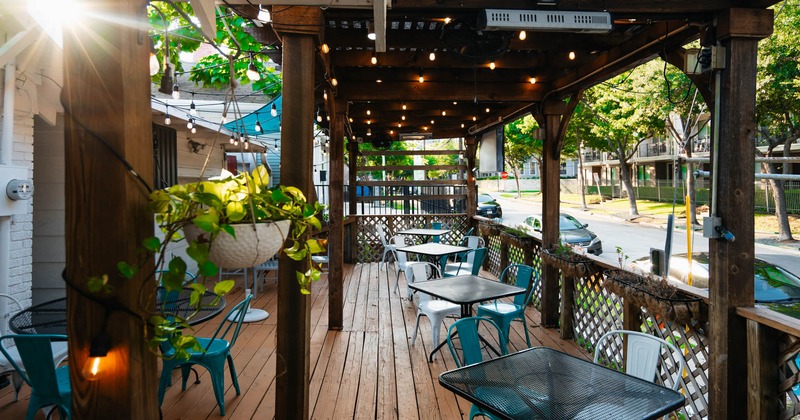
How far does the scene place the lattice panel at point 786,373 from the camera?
2.44 metres

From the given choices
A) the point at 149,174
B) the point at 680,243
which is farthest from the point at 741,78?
the point at 680,243

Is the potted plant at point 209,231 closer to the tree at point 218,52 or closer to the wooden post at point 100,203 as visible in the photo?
the wooden post at point 100,203

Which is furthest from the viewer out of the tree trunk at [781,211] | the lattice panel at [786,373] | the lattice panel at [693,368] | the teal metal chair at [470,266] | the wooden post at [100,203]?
the tree trunk at [781,211]

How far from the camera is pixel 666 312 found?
312 cm

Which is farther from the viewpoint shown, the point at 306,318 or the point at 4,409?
the point at 4,409

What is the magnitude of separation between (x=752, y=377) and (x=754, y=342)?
0.19 m

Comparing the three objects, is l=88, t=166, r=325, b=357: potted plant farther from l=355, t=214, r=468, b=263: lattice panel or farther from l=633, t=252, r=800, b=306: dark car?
l=355, t=214, r=468, b=263: lattice panel

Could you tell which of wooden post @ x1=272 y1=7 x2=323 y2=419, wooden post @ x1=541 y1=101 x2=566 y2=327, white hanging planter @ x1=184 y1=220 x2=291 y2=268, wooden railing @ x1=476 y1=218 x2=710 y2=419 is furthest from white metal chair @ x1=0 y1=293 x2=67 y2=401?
wooden post @ x1=541 y1=101 x2=566 y2=327

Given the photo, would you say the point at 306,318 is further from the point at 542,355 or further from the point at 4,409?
the point at 4,409

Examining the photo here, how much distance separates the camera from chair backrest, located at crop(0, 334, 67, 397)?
2.45 m

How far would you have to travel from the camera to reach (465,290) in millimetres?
4254

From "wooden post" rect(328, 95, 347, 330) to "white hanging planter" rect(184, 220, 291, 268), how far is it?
379 centimetres

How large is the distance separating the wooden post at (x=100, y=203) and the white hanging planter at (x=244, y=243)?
0.16m

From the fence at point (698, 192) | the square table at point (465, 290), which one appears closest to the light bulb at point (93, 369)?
the square table at point (465, 290)
